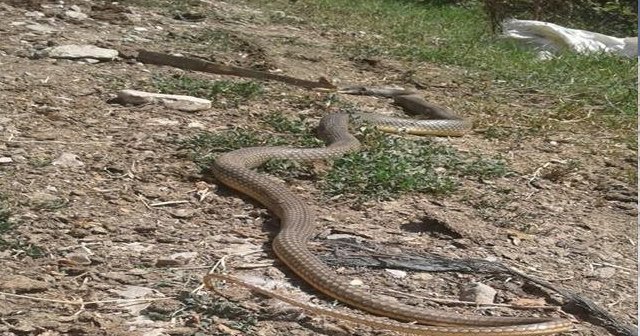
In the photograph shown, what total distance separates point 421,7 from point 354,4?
1.25m

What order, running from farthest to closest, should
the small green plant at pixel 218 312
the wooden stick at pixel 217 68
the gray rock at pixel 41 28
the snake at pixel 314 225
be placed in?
1. the gray rock at pixel 41 28
2. the wooden stick at pixel 217 68
3. the snake at pixel 314 225
4. the small green plant at pixel 218 312

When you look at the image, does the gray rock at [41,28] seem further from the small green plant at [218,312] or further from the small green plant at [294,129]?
the small green plant at [218,312]

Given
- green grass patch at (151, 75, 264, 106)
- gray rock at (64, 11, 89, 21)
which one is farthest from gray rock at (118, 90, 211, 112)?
gray rock at (64, 11, 89, 21)

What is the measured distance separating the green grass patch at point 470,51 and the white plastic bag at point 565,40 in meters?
0.30

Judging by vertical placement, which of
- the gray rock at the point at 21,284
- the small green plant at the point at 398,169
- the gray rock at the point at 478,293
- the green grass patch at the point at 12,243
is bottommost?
the small green plant at the point at 398,169

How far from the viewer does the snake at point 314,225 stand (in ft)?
11.2

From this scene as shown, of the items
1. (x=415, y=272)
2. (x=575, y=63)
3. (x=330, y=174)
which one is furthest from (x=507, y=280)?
(x=575, y=63)

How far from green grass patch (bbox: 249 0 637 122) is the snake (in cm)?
171

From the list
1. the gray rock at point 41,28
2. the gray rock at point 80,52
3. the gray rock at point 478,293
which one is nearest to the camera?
the gray rock at point 478,293

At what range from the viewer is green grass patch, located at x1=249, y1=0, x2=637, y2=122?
836 centimetres

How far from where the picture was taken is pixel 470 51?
10.1m

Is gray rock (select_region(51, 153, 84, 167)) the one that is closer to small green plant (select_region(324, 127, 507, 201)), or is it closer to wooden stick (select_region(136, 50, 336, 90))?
small green plant (select_region(324, 127, 507, 201))

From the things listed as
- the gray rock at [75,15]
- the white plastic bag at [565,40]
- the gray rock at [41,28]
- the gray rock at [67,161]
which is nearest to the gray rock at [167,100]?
the gray rock at [67,161]

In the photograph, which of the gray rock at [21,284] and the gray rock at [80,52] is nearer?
the gray rock at [21,284]
